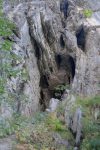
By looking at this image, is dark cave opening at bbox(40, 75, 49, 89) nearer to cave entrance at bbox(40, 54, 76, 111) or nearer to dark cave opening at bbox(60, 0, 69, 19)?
cave entrance at bbox(40, 54, 76, 111)

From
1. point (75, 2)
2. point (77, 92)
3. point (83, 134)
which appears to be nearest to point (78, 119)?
point (83, 134)

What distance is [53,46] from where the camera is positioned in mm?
21250

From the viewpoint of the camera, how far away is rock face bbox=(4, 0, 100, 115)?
65.5 feet

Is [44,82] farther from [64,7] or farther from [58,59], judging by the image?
[64,7]

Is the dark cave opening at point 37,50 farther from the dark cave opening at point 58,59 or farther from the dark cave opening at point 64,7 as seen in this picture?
the dark cave opening at point 64,7

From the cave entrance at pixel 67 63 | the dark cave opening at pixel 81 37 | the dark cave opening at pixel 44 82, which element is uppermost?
the dark cave opening at pixel 81 37

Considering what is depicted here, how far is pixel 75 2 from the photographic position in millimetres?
22547

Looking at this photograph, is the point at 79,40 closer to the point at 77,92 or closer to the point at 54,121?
the point at 77,92

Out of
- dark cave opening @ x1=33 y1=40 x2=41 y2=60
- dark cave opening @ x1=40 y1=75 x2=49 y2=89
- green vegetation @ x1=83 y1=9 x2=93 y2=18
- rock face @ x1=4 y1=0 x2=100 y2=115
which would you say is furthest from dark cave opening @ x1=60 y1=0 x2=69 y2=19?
dark cave opening @ x1=40 y1=75 x2=49 y2=89

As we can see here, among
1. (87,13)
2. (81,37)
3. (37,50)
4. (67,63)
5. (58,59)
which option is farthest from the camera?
(87,13)

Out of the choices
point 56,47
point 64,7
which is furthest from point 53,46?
point 64,7

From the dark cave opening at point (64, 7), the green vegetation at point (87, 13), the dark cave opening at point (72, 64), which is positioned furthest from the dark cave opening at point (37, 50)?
the green vegetation at point (87, 13)

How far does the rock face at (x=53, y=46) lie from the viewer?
20.0 metres

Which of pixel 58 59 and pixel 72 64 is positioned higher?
pixel 58 59
